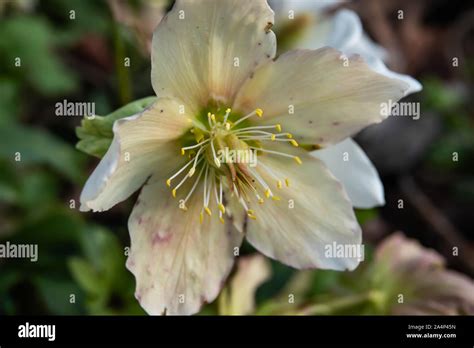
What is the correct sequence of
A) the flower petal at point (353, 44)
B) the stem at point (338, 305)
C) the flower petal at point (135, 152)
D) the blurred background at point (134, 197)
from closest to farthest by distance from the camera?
the flower petal at point (135, 152) → the flower petal at point (353, 44) → the stem at point (338, 305) → the blurred background at point (134, 197)

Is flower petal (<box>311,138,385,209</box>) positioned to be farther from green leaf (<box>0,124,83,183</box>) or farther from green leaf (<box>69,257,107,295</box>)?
green leaf (<box>0,124,83,183</box>)

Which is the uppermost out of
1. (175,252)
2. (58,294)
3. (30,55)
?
(30,55)

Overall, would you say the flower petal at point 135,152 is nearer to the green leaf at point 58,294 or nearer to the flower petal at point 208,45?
the flower petal at point 208,45

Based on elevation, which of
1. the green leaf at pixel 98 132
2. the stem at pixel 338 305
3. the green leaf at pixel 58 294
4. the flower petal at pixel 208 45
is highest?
the flower petal at pixel 208 45

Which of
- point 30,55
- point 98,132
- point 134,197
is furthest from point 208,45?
point 30,55

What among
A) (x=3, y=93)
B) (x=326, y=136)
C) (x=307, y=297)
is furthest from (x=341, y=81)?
(x=3, y=93)

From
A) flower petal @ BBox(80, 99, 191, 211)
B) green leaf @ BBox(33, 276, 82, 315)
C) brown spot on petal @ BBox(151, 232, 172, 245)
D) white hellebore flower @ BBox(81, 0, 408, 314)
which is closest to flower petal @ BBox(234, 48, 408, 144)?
white hellebore flower @ BBox(81, 0, 408, 314)

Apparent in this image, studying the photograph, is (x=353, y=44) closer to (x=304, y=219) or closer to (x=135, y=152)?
(x=304, y=219)

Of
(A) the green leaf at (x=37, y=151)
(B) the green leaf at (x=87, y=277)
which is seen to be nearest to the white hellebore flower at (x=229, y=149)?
(B) the green leaf at (x=87, y=277)
